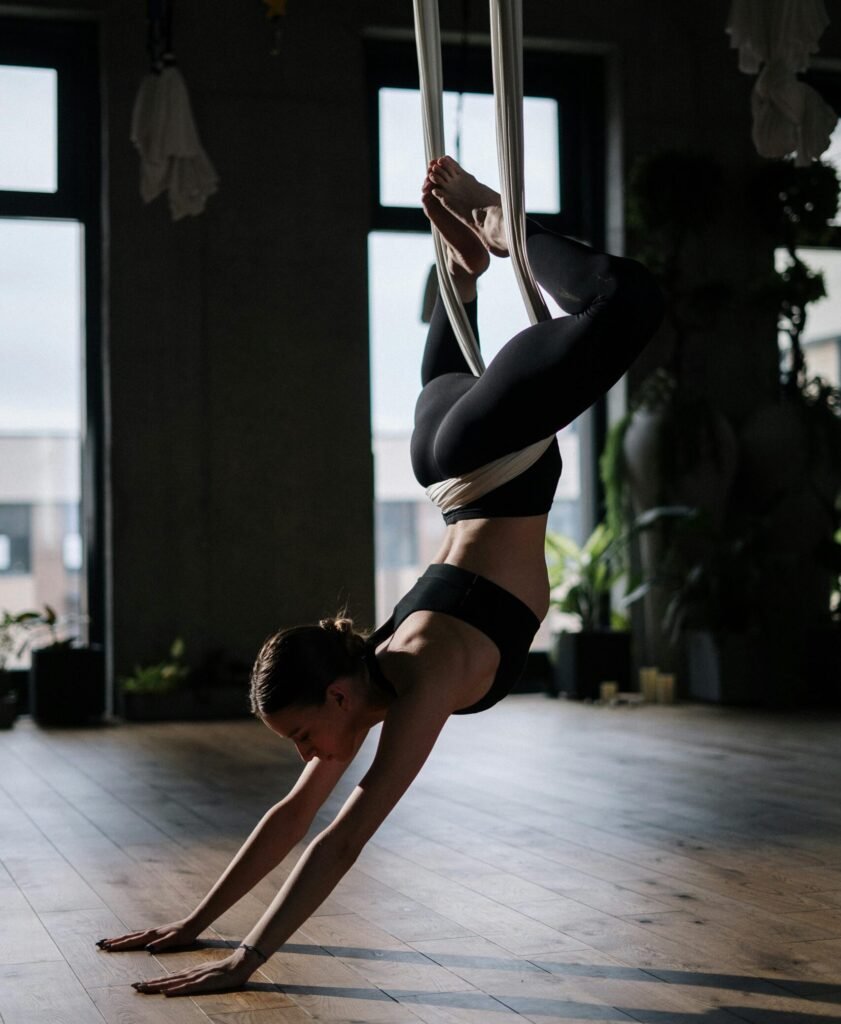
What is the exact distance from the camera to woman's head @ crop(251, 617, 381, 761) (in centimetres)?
217

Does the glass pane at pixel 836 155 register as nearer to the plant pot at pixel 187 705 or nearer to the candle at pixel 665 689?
the candle at pixel 665 689

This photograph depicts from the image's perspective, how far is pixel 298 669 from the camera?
2.18m

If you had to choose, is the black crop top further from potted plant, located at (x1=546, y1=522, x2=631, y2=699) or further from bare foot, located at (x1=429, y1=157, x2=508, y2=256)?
potted plant, located at (x1=546, y1=522, x2=631, y2=699)

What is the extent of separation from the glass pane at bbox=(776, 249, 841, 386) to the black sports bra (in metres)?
5.76

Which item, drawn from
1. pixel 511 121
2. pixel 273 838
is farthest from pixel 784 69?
pixel 273 838

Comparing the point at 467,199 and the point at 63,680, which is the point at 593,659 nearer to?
the point at 63,680

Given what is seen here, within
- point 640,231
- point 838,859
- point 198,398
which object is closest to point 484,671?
point 838,859

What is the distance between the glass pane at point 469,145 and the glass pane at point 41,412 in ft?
5.26

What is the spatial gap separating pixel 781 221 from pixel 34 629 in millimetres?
4176

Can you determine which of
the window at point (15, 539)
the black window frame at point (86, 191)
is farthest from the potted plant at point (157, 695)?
the window at point (15, 539)

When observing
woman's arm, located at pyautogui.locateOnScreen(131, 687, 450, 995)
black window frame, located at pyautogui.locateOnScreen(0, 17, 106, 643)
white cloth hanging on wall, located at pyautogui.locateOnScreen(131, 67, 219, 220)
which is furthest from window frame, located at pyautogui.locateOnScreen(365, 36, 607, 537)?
woman's arm, located at pyautogui.locateOnScreen(131, 687, 450, 995)

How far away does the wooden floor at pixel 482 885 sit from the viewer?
2.21m

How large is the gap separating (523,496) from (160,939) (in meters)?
1.04

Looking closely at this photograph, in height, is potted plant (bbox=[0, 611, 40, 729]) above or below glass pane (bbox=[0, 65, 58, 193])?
below
